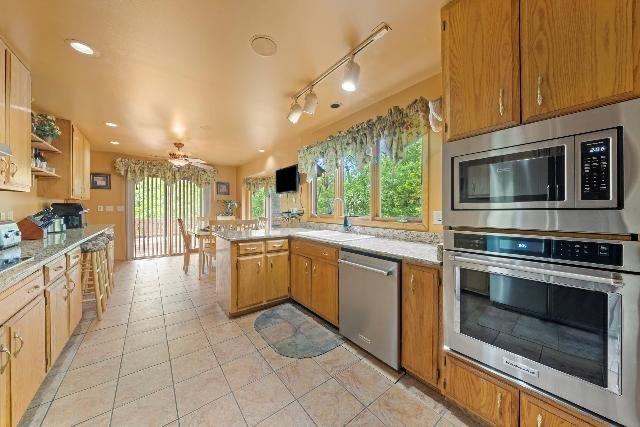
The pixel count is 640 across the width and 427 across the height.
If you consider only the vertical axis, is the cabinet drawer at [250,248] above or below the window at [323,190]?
below

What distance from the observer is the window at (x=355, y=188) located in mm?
2994

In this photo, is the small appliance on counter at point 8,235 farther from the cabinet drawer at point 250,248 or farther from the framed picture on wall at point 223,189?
the framed picture on wall at point 223,189

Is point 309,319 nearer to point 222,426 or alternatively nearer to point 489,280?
point 222,426

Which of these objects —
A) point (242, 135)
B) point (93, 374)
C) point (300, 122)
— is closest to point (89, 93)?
point (242, 135)

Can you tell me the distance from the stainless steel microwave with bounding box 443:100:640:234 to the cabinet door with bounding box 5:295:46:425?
2.33 metres

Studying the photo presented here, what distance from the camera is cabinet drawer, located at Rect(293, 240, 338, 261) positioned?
7.77 feet

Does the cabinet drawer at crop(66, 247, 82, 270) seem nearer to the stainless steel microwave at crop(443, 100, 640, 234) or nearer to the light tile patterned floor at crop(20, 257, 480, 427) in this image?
the light tile patterned floor at crop(20, 257, 480, 427)

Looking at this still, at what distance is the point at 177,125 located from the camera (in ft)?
11.5

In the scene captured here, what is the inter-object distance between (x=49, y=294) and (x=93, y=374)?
2.14 ft

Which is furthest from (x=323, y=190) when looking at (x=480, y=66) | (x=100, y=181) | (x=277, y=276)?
(x=100, y=181)

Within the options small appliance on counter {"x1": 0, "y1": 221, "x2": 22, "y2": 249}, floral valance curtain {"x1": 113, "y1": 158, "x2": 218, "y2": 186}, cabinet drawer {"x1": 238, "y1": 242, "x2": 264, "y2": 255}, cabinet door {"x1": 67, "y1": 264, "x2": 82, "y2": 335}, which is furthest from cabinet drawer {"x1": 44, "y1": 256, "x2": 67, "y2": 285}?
floral valance curtain {"x1": 113, "y1": 158, "x2": 218, "y2": 186}

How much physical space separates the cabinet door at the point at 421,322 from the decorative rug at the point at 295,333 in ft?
2.37

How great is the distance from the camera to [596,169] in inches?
38.4

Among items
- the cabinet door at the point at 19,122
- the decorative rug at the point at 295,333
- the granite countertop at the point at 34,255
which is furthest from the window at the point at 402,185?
the cabinet door at the point at 19,122
